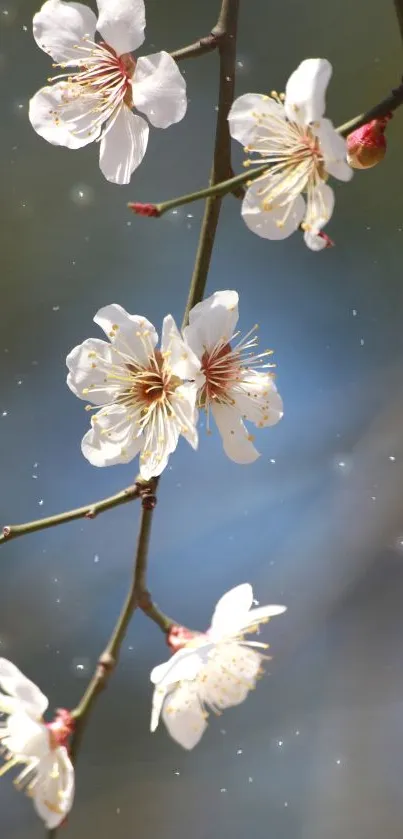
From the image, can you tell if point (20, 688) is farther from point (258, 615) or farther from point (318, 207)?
point (318, 207)

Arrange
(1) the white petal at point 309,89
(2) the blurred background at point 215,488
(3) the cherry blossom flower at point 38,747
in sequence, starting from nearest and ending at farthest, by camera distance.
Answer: (1) the white petal at point 309,89 < (3) the cherry blossom flower at point 38,747 < (2) the blurred background at point 215,488

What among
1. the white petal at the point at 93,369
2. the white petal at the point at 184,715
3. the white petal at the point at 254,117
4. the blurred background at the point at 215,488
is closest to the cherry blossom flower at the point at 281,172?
the white petal at the point at 254,117

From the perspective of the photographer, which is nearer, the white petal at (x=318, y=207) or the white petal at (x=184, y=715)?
the white petal at (x=318, y=207)

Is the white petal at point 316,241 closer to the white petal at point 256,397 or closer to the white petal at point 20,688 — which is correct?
the white petal at point 256,397

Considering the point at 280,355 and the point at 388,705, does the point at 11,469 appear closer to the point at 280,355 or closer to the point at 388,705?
the point at 280,355

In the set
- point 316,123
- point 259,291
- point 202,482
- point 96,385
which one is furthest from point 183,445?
point 316,123

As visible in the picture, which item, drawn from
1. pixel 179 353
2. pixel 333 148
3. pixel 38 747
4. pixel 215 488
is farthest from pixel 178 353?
pixel 215 488
